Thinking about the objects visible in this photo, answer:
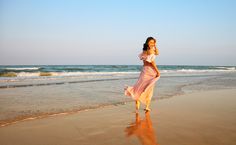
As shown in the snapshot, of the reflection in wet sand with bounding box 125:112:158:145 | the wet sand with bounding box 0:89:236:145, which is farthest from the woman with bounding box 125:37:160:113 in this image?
the reflection in wet sand with bounding box 125:112:158:145

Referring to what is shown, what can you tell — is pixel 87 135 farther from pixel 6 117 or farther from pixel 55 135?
pixel 6 117

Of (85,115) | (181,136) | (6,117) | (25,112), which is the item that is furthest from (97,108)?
(181,136)

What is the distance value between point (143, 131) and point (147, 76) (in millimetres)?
2215

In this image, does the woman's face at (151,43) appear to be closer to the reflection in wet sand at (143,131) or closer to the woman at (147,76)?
the woman at (147,76)

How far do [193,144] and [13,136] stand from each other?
112 inches

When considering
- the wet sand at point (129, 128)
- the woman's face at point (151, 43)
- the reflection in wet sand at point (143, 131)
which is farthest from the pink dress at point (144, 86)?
the reflection in wet sand at point (143, 131)

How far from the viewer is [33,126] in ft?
15.5

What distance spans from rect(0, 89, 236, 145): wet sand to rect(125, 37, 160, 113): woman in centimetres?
42

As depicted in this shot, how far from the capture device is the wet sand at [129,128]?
3.71 meters

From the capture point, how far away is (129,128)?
448 centimetres

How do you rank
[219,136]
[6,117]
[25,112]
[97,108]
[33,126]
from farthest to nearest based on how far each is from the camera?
[97,108] → [25,112] → [6,117] → [33,126] → [219,136]

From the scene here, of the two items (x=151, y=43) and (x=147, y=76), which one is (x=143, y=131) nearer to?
(x=147, y=76)

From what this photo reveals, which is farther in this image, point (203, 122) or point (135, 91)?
point (135, 91)

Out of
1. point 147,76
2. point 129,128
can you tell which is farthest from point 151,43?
point 129,128
